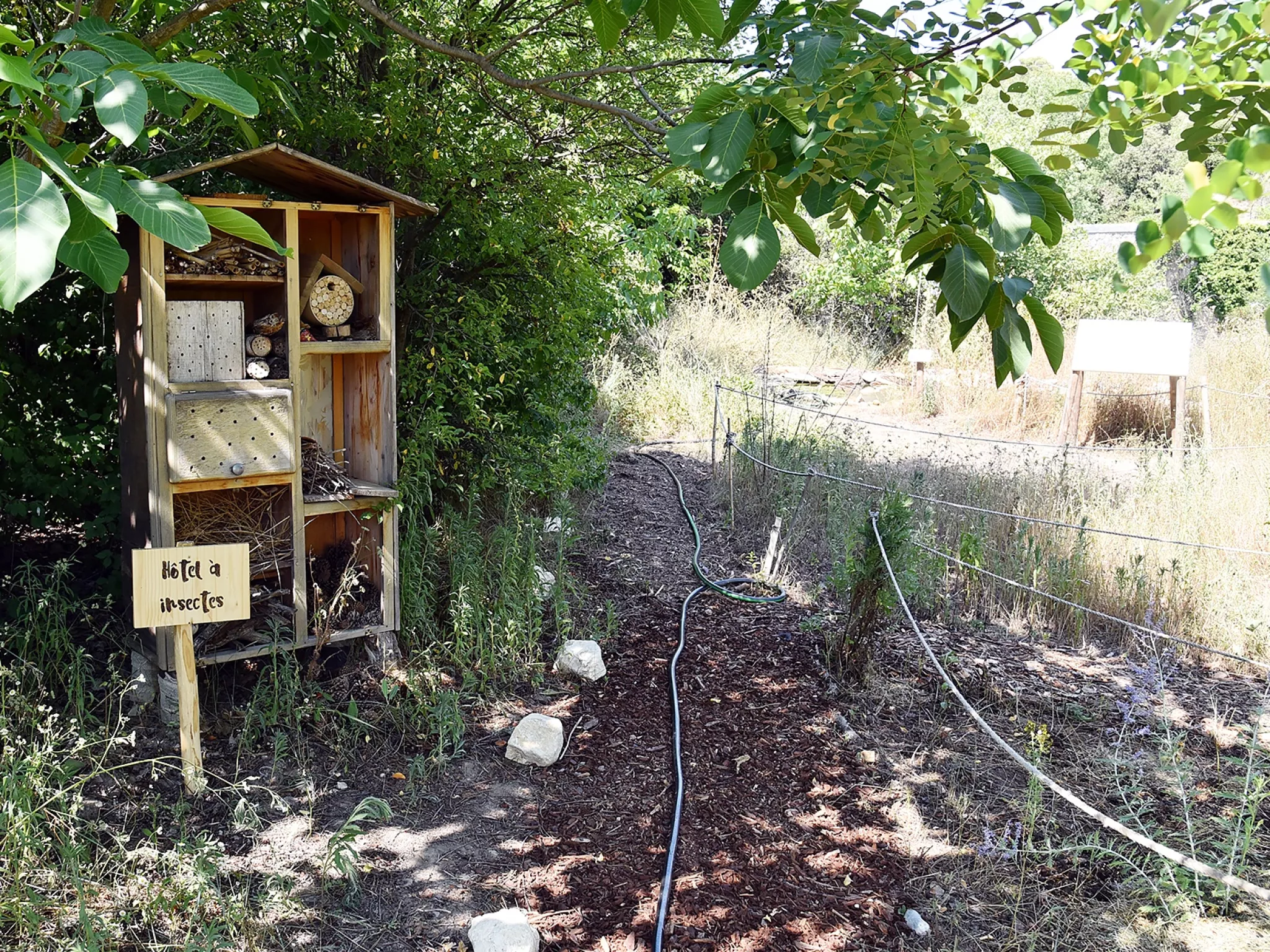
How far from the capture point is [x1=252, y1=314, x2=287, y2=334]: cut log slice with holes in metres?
3.76

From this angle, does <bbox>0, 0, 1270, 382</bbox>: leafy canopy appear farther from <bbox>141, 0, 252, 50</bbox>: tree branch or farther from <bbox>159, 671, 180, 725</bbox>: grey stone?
<bbox>159, 671, 180, 725</bbox>: grey stone

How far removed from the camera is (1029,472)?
6.90 meters

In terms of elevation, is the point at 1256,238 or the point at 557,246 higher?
the point at 1256,238

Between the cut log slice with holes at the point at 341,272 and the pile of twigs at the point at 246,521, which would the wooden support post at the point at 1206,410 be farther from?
the pile of twigs at the point at 246,521

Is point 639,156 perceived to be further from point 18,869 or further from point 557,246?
point 18,869

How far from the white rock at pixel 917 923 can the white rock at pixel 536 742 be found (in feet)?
4.61

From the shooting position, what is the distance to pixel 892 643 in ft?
15.7

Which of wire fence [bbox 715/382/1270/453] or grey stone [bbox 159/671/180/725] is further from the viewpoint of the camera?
wire fence [bbox 715/382/1270/453]

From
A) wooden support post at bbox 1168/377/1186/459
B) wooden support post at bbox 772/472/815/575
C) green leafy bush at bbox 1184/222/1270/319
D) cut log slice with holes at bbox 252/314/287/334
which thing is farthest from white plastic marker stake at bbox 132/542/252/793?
green leafy bush at bbox 1184/222/1270/319

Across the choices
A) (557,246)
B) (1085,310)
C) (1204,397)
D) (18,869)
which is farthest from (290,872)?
(1085,310)

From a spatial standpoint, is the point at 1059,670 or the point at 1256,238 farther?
the point at 1256,238

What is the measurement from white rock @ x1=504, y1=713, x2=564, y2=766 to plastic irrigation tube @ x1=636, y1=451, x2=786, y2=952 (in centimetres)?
46

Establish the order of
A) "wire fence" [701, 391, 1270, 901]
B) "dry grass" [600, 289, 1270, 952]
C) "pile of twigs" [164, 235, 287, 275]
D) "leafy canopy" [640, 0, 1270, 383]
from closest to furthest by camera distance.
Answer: "leafy canopy" [640, 0, 1270, 383] → "wire fence" [701, 391, 1270, 901] → "dry grass" [600, 289, 1270, 952] → "pile of twigs" [164, 235, 287, 275]

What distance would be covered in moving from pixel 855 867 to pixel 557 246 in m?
3.00
